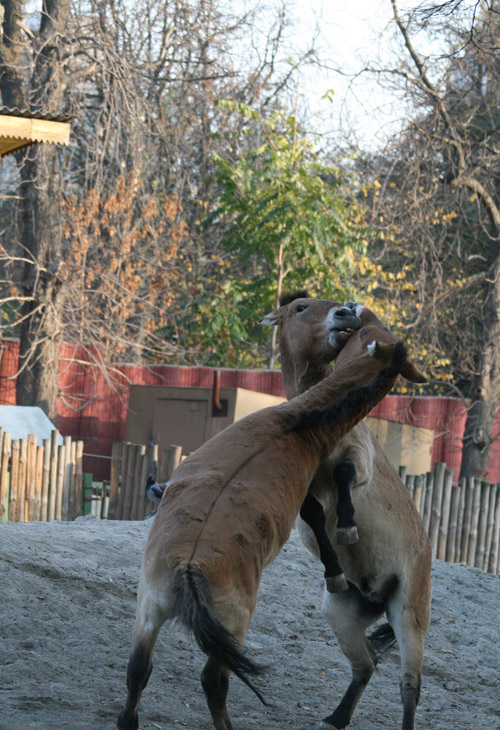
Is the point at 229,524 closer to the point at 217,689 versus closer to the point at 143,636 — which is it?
the point at 143,636

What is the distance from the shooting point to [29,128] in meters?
7.50

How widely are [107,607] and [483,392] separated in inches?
477

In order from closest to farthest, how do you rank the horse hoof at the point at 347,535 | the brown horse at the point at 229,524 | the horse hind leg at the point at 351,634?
the brown horse at the point at 229,524 → the horse hoof at the point at 347,535 → the horse hind leg at the point at 351,634

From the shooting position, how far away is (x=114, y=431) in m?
18.0

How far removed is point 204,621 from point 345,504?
1258 millimetres

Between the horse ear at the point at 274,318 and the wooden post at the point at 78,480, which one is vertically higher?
the horse ear at the point at 274,318

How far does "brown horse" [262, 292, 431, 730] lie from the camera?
14.1 feet

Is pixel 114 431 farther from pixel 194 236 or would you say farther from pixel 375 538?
pixel 375 538

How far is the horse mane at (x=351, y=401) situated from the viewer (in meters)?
3.82

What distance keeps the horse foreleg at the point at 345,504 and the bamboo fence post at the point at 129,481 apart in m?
6.60

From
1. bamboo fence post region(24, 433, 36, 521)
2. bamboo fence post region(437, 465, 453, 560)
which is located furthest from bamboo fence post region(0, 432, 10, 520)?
bamboo fence post region(437, 465, 453, 560)

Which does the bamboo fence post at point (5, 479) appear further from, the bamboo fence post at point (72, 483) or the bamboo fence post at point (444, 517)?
the bamboo fence post at point (444, 517)

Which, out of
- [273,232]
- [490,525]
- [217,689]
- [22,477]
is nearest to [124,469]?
[22,477]

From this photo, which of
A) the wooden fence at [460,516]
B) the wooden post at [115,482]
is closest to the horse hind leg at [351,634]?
the wooden fence at [460,516]
